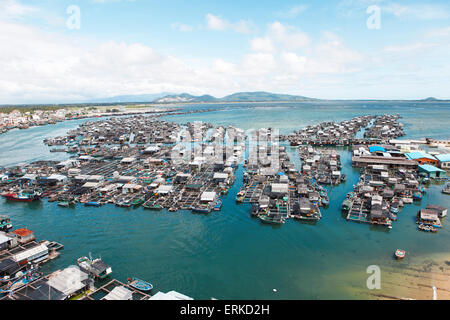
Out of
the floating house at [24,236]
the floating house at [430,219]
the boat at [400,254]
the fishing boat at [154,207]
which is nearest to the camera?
the boat at [400,254]

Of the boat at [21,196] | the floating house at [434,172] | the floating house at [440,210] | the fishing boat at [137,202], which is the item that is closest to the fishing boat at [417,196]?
the floating house at [440,210]

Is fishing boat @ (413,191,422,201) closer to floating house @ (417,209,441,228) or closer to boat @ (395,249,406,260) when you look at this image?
floating house @ (417,209,441,228)

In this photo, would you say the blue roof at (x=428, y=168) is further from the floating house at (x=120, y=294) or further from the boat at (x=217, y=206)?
the floating house at (x=120, y=294)

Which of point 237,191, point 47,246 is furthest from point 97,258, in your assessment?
point 237,191

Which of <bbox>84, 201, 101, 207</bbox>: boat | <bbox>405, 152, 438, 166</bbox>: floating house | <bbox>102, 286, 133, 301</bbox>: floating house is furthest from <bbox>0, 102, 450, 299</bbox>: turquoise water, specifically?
<bbox>405, 152, 438, 166</bbox>: floating house

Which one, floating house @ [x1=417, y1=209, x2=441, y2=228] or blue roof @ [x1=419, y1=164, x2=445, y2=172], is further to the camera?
blue roof @ [x1=419, y1=164, x2=445, y2=172]

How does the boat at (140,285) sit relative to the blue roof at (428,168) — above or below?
below
